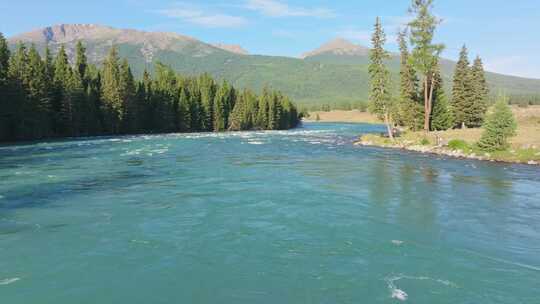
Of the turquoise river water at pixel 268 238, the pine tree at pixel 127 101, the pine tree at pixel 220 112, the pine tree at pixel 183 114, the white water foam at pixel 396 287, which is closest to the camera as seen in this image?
the white water foam at pixel 396 287

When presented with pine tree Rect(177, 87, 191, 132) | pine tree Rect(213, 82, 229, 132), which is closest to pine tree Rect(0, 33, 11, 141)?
pine tree Rect(177, 87, 191, 132)

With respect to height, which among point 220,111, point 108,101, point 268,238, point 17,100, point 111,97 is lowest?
point 268,238

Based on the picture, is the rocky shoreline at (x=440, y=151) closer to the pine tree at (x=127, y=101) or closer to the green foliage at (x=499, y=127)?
the green foliage at (x=499, y=127)

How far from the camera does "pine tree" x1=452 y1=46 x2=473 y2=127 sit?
70250mm

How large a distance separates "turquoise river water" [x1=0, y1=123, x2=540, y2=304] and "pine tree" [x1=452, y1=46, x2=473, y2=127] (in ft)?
137

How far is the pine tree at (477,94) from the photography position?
2797 inches

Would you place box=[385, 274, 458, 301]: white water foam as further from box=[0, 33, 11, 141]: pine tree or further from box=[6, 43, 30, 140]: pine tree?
box=[6, 43, 30, 140]: pine tree

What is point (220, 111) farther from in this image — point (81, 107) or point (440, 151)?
point (440, 151)

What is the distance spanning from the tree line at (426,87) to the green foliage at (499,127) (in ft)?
52.7

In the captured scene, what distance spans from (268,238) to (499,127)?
1444 inches

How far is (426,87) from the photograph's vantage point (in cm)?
6034

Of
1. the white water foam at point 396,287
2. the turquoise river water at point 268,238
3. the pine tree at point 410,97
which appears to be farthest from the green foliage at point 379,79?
the white water foam at point 396,287

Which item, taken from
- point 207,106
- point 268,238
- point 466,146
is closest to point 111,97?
point 207,106

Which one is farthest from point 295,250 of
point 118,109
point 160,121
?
point 160,121
